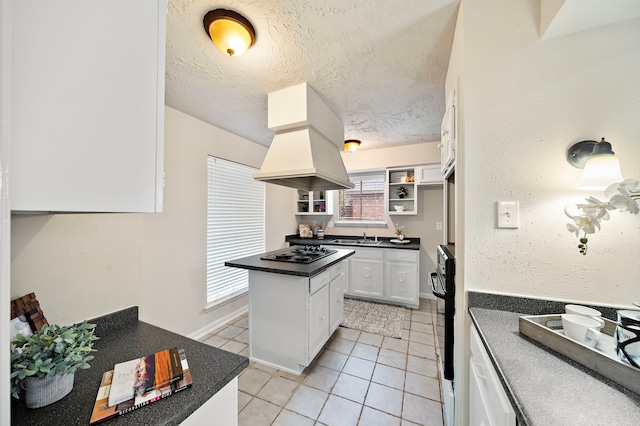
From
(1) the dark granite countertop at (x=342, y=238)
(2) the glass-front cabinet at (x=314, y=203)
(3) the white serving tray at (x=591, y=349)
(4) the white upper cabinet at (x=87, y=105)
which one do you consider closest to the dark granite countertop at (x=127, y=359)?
(4) the white upper cabinet at (x=87, y=105)

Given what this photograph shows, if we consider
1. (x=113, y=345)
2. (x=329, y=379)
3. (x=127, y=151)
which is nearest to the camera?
(x=127, y=151)

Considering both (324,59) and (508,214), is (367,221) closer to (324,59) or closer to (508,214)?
(324,59)

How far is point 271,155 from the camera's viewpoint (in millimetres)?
2158

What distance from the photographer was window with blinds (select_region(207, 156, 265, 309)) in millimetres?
2830

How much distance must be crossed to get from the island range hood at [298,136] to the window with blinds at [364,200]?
2095 millimetres

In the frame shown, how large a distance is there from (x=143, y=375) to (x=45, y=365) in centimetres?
25

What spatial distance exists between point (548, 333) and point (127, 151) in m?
1.49

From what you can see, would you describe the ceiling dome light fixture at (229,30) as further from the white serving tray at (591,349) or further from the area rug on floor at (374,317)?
the area rug on floor at (374,317)

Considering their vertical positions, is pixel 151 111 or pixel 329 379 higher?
pixel 151 111

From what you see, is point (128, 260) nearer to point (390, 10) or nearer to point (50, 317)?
point (50, 317)

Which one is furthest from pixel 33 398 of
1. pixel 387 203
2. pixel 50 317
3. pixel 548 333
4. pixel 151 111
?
pixel 387 203

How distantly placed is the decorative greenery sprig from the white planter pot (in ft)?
0.06

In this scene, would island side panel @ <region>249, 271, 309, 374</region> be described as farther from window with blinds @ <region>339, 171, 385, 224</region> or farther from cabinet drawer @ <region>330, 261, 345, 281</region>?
window with blinds @ <region>339, 171, 385, 224</region>

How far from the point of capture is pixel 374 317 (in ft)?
10.1
